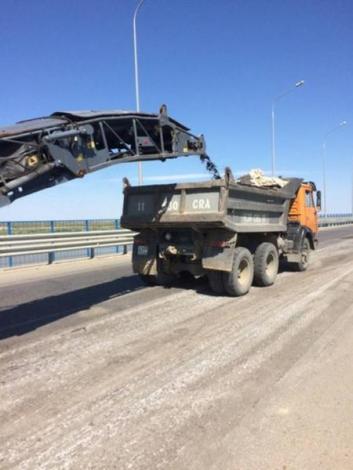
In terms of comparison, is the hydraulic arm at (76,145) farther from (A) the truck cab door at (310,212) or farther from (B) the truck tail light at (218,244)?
(A) the truck cab door at (310,212)

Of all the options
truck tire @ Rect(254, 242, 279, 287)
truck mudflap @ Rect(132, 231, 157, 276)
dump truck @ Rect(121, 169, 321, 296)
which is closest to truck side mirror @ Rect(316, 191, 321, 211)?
dump truck @ Rect(121, 169, 321, 296)

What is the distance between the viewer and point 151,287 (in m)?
9.74

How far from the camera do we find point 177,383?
441 cm

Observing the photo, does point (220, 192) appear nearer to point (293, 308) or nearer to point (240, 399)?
point (293, 308)

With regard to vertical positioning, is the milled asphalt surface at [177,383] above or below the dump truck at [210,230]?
below

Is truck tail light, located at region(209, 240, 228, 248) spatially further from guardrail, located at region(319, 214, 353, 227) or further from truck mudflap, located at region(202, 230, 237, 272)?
guardrail, located at region(319, 214, 353, 227)

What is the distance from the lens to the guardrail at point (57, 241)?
1305cm

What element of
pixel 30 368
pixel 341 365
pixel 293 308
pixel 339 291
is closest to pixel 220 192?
pixel 293 308

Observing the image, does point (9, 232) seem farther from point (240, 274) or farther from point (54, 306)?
point (240, 274)

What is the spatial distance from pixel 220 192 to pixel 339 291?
10.9ft

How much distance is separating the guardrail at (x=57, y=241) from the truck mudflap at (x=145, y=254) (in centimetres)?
491

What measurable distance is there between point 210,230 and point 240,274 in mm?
1164

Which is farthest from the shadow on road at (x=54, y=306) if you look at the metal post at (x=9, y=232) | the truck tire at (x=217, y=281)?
the metal post at (x=9, y=232)

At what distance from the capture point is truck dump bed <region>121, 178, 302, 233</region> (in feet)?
26.8
